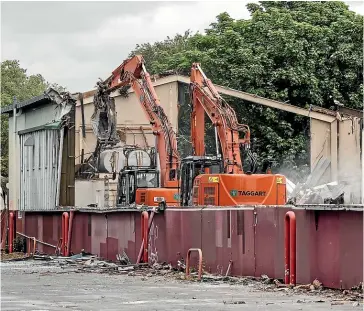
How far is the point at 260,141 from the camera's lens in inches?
1868

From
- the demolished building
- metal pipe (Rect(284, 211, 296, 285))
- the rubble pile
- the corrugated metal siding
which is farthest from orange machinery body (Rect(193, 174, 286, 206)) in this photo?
the corrugated metal siding

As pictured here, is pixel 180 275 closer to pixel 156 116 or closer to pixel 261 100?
pixel 156 116

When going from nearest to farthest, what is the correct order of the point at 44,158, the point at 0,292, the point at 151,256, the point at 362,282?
the point at 362,282
the point at 0,292
the point at 151,256
the point at 44,158

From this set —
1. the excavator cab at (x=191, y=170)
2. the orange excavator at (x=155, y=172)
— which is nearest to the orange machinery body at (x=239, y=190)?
the excavator cab at (x=191, y=170)

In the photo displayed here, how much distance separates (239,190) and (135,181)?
5864 mm

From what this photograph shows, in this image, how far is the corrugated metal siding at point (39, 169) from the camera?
40.8m

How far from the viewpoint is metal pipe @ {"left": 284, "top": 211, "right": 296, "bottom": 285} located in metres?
18.5

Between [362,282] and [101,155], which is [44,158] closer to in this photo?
[101,155]

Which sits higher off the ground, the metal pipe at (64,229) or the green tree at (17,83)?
the green tree at (17,83)

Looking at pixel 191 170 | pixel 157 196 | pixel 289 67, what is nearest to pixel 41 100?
pixel 289 67

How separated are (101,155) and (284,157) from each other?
45.5ft

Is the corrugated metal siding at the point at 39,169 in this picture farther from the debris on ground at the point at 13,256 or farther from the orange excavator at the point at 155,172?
the orange excavator at the point at 155,172

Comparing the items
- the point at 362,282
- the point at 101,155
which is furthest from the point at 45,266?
the point at 362,282

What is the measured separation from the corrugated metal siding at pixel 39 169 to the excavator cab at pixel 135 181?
8.50 m
